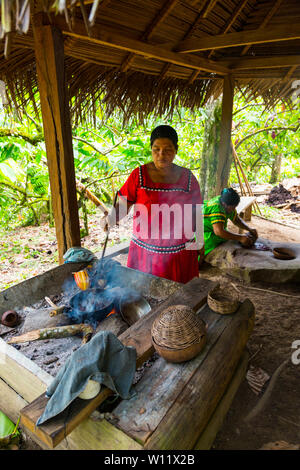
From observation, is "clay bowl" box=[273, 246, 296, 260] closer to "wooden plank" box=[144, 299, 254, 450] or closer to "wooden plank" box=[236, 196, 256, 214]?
"wooden plank" box=[236, 196, 256, 214]

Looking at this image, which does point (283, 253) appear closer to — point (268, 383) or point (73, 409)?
point (268, 383)

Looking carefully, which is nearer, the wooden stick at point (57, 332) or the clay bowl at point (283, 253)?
the wooden stick at point (57, 332)

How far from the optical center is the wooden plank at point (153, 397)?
1.13m

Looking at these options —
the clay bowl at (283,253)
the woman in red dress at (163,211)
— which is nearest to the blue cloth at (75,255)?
the woman in red dress at (163,211)

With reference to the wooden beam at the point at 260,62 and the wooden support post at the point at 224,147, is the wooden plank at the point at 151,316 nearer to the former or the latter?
the wooden beam at the point at 260,62

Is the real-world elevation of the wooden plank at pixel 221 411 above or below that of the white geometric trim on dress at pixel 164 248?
below

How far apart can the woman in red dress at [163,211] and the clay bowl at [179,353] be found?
1105 mm

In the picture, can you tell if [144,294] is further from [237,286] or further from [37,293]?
[237,286]

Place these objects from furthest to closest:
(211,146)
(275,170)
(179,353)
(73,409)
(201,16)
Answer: (275,170)
(211,146)
(201,16)
(179,353)
(73,409)

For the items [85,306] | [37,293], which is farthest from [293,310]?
[37,293]

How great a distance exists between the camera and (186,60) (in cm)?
306

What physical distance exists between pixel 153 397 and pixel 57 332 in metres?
0.96

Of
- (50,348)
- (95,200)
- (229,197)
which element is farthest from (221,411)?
(95,200)

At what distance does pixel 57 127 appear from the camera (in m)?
2.17
